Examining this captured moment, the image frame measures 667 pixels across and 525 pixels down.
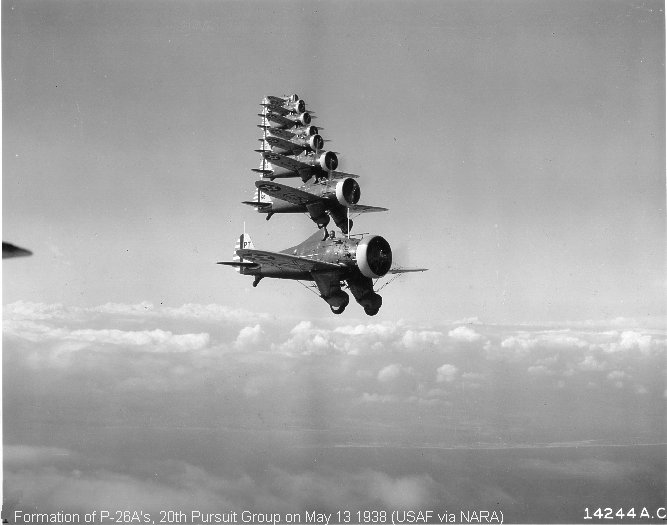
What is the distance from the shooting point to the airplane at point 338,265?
2403 cm

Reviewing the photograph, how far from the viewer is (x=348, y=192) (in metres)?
27.2

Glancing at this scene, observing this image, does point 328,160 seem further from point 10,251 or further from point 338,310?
point 10,251

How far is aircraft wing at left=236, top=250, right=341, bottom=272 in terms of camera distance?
23.3 metres

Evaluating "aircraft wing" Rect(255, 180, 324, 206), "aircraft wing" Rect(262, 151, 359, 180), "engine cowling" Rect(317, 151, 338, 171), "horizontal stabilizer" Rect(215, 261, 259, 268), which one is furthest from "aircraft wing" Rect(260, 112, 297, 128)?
"horizontal stabilizer" Rect(215, 261, 259, 268)

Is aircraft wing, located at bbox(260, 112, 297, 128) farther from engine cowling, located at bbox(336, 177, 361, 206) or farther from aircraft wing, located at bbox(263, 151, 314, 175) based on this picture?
engine cowling, located at bbox(336, 177, 361, 206)

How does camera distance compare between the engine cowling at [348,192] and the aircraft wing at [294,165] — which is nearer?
the engine cowling at [348,192]

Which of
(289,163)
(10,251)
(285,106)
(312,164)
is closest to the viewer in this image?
(10,251)

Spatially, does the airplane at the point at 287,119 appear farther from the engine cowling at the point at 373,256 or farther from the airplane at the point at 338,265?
the engine cowling at the point at 373,256

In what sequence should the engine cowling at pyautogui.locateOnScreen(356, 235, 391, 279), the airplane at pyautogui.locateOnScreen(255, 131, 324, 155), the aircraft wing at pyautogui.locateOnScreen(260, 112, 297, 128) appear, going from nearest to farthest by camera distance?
the engine cowling at pyautogui.locateOnScreen(356, 235, 391, 279)
the airplane at pyautogui.locateOnScreen(255, 131, 324, 155)
the aircraft wing at pyautogui.locateOnScreen(260, 112, 297, 128)

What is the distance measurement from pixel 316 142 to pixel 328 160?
1.95 m

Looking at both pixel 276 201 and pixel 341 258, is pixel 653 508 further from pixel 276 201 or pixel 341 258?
pixel 276 201

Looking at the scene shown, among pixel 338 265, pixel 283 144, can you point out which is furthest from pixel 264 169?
pixel 338 265

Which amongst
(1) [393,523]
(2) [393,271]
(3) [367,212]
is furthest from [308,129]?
(1) [393,523]

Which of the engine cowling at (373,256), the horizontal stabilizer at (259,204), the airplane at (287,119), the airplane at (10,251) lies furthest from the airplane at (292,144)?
the airplane at (10,251)
